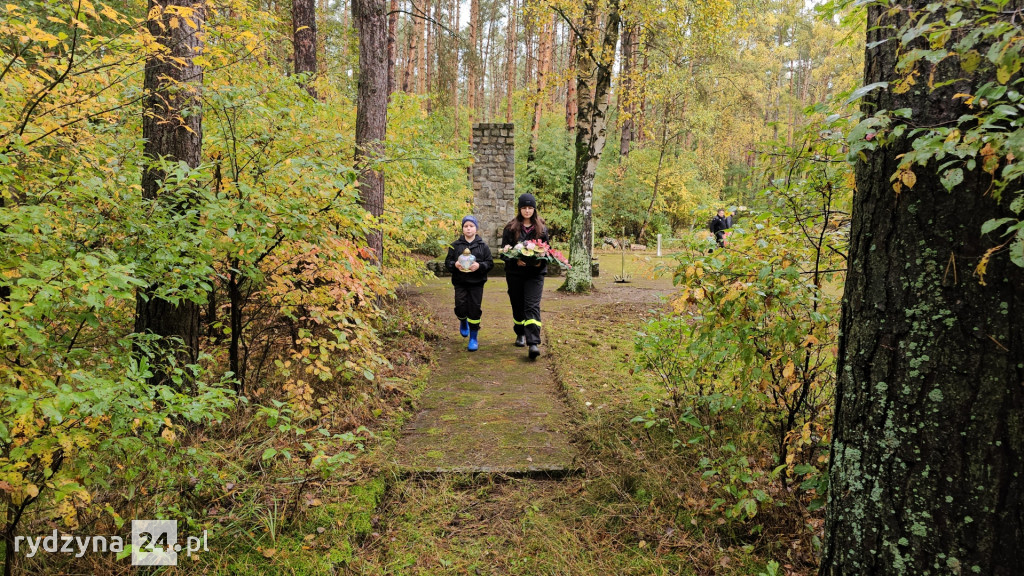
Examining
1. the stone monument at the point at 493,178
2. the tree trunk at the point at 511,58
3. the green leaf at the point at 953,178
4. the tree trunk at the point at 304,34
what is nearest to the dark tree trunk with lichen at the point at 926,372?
the green leaf at the point at 953,178

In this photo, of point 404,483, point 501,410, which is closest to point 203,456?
point 404,483

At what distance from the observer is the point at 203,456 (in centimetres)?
259

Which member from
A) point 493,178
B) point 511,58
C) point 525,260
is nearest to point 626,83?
point 493,178

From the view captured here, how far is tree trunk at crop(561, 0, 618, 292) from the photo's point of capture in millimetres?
9875

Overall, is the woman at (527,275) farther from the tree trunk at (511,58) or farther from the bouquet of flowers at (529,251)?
the tree trunk at (511,58)

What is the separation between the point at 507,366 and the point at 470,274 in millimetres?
1227

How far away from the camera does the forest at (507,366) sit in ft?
4.83

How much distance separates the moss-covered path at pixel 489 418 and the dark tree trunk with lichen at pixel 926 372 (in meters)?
2.07

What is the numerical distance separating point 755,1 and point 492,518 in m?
20.4

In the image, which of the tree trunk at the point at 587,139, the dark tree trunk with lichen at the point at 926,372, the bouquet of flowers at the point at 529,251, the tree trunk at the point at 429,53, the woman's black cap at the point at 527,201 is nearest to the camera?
the dark tree trunk with lichen at the point at 926,372

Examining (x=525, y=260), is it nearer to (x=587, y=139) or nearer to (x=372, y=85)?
(x=372, y=85)

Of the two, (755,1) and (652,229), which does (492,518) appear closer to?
(755,1)

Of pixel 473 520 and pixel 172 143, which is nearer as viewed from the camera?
pixel 473 520

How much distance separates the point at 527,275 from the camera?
19.5ft
